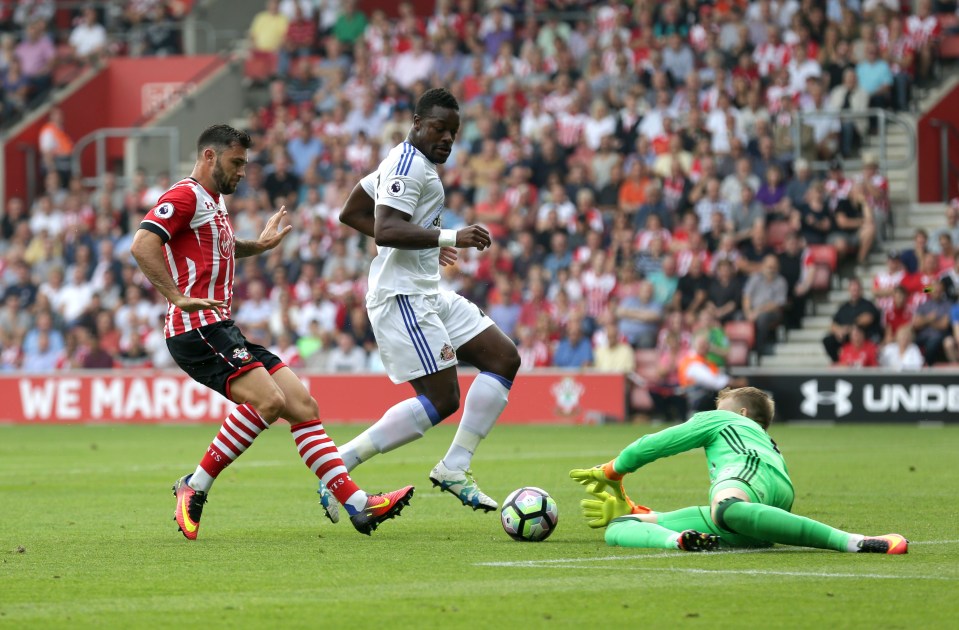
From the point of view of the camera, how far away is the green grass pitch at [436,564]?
599 cm

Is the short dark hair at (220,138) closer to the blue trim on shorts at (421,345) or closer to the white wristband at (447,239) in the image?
the white wristband at (447,239)

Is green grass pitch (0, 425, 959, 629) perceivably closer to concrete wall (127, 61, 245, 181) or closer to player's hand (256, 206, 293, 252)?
player's hand (256, 206, 293, 252)

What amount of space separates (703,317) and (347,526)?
42.4 feet

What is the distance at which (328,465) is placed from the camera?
8.96 m

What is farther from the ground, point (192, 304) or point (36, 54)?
point (36, 54)

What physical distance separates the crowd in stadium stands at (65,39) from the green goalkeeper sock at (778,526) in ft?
92.3

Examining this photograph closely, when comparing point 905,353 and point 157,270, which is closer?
point 157,270

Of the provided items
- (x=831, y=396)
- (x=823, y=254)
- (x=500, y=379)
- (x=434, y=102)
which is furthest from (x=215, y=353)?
(x=823, y=254)

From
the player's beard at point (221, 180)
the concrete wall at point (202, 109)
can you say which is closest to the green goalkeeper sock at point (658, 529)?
the player's beard at point (221, 180)

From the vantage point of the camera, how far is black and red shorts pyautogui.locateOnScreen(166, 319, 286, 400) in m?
9.02

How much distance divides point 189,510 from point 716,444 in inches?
115

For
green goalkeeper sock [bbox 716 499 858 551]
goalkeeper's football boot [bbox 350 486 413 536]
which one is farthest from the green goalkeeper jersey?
goalkeeper's football boot [bbox 350 486 413 536]

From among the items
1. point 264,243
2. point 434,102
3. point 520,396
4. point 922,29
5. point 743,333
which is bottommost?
point 520,396

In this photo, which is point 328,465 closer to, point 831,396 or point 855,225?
point 831,396
